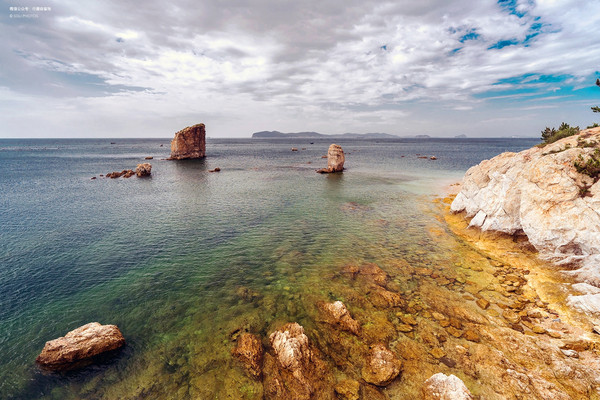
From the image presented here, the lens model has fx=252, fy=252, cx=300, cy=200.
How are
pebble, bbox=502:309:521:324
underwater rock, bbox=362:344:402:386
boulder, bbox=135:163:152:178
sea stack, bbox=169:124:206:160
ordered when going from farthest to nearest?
sea stack, bbox=169:124:206:160 → boulder, bbox=135:163:152:178 → pebble, bbox=502:309:521:324 → underwater rock, bbox=362:344:402:386

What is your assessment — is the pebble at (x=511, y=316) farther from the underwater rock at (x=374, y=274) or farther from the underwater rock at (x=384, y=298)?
the underwater rock at (x=374, y=274)

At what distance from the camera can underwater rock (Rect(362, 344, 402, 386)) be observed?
10953mm

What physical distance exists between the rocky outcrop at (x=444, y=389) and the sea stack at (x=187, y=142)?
115141 millimetres

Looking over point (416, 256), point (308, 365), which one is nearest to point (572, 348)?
point (416, 256)

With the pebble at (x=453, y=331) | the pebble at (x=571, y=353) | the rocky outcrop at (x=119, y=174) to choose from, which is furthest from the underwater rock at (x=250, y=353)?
Result: the rocky outcrop at (x=119, y=174)

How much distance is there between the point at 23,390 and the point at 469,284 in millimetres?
24901

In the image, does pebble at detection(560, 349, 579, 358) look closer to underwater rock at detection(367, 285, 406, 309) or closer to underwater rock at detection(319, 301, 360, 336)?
underwater rock at detection(367, 285, 406, 309)

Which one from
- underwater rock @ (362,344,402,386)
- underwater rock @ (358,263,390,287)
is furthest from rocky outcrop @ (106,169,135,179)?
underwater rock @ (362,344,402,386)

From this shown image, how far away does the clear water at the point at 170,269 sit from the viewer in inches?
466

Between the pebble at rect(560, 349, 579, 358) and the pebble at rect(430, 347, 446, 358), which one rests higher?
A: the pebble at rect(560, 349, 579, 358)

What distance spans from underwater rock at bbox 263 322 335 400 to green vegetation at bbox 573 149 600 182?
24.5 m

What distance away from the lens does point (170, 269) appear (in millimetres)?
20625

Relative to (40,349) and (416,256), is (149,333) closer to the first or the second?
(40,349)

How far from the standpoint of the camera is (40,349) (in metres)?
12.9
